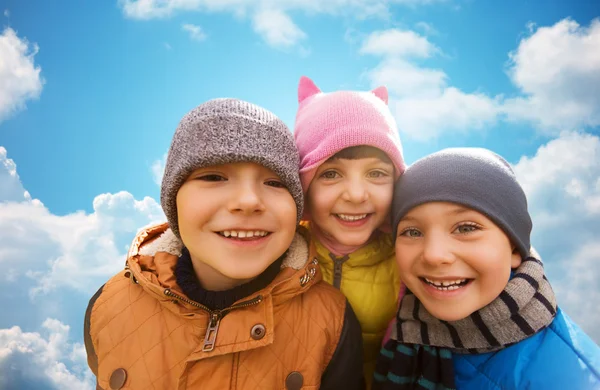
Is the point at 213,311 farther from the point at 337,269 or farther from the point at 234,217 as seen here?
the point at 337,269

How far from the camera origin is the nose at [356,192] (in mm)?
2025

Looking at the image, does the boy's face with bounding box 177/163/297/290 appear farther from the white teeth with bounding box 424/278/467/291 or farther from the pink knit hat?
the white teeth with bounding box 424/278/467/291

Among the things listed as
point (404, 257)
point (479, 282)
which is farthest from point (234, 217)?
point (479, 282)

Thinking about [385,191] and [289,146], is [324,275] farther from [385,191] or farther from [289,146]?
[289,146]

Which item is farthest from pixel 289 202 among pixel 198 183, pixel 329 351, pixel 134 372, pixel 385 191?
pixel 134 372

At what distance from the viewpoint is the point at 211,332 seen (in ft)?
5.46

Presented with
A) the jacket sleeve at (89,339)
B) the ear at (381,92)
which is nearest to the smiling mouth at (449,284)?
the ear at (381,92)

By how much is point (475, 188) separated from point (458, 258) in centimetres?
34

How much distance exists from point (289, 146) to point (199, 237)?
65 centimetres

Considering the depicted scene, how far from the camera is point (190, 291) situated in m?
1.79

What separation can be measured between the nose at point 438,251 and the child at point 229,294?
1.91 feet

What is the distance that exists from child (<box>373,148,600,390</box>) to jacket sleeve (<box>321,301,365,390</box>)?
1.09 feet

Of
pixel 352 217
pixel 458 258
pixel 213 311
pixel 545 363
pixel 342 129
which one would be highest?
pixel 342 129

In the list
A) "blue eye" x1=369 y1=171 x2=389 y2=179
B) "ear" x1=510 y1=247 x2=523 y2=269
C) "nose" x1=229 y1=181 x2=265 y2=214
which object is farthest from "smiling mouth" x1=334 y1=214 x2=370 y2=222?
"ear" x1=510 y1=247 x2=523 y2=269
